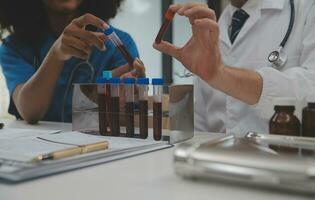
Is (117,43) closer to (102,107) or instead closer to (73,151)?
(102,107)

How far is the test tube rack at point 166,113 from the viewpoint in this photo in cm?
85

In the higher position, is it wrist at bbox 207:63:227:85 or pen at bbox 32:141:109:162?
wrist at bbox 207:63:227:85

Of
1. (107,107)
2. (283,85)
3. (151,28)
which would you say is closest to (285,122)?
(283,85)

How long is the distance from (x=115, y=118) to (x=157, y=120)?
110 mm

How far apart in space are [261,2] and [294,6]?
0.11 metres

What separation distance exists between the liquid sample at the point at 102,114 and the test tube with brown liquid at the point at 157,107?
0.44ft

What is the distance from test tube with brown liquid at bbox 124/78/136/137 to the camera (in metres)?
0.87

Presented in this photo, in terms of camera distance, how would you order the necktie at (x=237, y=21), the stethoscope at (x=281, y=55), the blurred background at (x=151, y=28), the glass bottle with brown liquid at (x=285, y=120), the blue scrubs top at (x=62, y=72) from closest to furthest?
the glass bottle with brown liquid at (x=285, y=120) < the stethoscope at (x=281, y=55) < the necktie at (x=237, y=21) < the blue scrubs top at (x=62, y=72) < the blurred background at (x=151, y=28)

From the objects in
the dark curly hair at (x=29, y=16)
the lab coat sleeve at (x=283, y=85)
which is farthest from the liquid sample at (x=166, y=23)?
the dark curly hair at (x=29, y=16)

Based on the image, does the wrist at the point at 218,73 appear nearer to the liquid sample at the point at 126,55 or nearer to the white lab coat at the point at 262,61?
the white lab coat at the point at 262,61

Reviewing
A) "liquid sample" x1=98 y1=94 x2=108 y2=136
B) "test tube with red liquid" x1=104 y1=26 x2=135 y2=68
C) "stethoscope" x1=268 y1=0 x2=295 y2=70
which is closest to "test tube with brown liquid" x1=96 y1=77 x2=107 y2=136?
"liquid sample" x1=98 y1=94 x2=108 y2=136

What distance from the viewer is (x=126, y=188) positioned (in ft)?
1.65

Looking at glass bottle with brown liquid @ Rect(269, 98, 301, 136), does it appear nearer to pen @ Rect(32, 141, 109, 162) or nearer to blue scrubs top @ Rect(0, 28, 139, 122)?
pen @ Rect(32, 141, 109, 162)

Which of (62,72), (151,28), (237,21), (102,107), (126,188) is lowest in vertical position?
(126,188)
